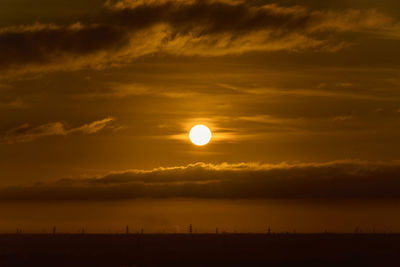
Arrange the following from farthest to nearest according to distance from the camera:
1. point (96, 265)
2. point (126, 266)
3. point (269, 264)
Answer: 1. point (269, 264)
2. point (96, 265)
3. point (126, 266)

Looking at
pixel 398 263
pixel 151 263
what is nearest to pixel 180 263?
pixel 151 263

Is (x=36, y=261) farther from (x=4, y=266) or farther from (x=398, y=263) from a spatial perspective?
(x=398, y=263)

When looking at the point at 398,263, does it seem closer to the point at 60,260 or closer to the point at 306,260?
the point at 306,260

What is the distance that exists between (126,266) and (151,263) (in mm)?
19892

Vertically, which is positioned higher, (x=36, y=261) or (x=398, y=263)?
(x=36, y=261)

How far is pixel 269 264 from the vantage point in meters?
168

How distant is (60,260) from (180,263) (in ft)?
91.4

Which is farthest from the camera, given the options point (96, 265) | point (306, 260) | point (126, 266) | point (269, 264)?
point (306, 260)

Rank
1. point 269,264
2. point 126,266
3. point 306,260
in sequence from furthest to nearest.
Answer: point 306,260
point 269,264
point 126,266

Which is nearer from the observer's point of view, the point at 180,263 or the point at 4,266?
the point at 4,266

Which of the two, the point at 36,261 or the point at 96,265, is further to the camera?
the point at 36,261

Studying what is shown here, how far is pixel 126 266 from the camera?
5743 inches

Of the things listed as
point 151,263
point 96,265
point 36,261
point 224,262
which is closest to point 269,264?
point 224,262

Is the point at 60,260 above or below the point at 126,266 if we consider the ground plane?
above
